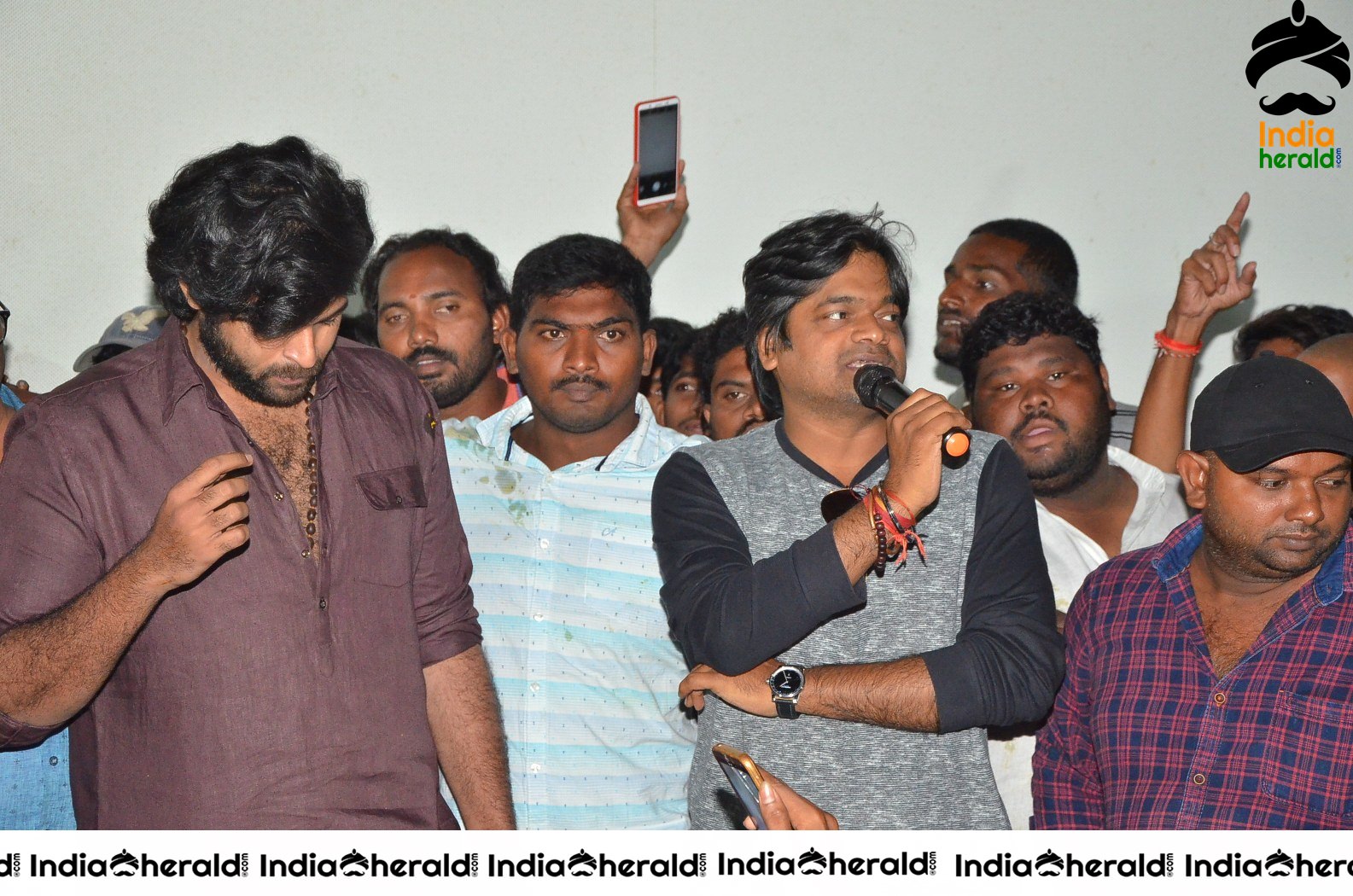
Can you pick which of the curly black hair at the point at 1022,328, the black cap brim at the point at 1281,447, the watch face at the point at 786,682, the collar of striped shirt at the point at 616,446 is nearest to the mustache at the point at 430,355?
the collar of striped shirt at the point at 616,446

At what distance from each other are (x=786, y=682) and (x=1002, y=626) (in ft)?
1.26

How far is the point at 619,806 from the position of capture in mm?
2498

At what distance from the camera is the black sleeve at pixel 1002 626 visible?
6.62ft

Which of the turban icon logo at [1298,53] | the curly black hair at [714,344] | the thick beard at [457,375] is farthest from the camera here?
the turban icon logo at [1298,53]

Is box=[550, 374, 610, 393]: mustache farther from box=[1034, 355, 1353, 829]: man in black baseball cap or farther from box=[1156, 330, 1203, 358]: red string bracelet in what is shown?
box=[1156, 330, 1203, 358]: red string bracelet

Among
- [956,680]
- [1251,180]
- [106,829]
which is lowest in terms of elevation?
[106,829]

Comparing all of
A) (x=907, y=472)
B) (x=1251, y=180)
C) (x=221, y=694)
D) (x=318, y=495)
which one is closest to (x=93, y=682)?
(x=221, y=694)

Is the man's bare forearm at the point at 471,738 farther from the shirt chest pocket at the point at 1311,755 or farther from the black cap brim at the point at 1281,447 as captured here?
the black cap brim at the point at 1281,447

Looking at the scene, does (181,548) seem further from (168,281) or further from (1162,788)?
(1162,788)

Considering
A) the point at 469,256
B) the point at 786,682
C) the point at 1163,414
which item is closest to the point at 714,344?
the point at 469,256

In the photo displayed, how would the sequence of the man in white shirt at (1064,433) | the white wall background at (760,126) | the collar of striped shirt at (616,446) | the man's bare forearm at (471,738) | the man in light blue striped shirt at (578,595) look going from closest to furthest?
the man's bare forearm at (471,738)
the man in light blue striped shirt at (578,595)
the collar of striped shirt at (616,446)
the man in white shirt at (1064,433)
the white wall background at (760,126)

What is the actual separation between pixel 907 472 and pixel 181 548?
1.14 metres
